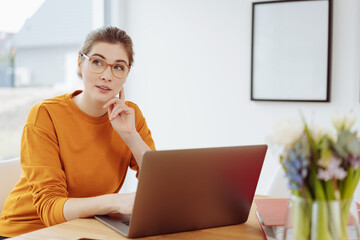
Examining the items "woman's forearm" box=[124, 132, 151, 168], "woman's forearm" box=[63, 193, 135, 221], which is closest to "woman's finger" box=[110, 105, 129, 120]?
"woman's forearm" box=[124, 132, 151, 168]

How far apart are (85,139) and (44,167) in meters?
0.23

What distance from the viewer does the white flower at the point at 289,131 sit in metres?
0.82

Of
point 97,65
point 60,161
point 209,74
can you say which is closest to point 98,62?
point 97,65

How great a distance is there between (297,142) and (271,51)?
2.02 m

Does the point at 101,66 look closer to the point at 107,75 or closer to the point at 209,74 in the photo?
the point at 107,75

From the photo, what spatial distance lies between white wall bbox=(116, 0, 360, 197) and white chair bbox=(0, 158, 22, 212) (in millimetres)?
1436

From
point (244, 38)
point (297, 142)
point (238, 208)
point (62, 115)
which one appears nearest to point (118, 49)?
point (62, 115)

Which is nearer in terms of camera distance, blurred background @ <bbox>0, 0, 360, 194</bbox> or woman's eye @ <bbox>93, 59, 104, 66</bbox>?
woman's eye @ <bbox>93, 59, 104, 66</bbox>

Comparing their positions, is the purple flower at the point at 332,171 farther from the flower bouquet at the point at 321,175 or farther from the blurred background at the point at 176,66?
the blurred background at the point at 176,66

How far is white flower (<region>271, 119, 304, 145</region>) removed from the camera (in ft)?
2.68

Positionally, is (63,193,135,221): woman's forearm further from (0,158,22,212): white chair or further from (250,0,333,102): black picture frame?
(250,0,333,102): black picture frame

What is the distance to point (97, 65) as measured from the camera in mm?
1630

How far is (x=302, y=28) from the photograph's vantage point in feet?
8.70

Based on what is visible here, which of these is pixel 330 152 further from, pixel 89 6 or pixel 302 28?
pixel 89 6
